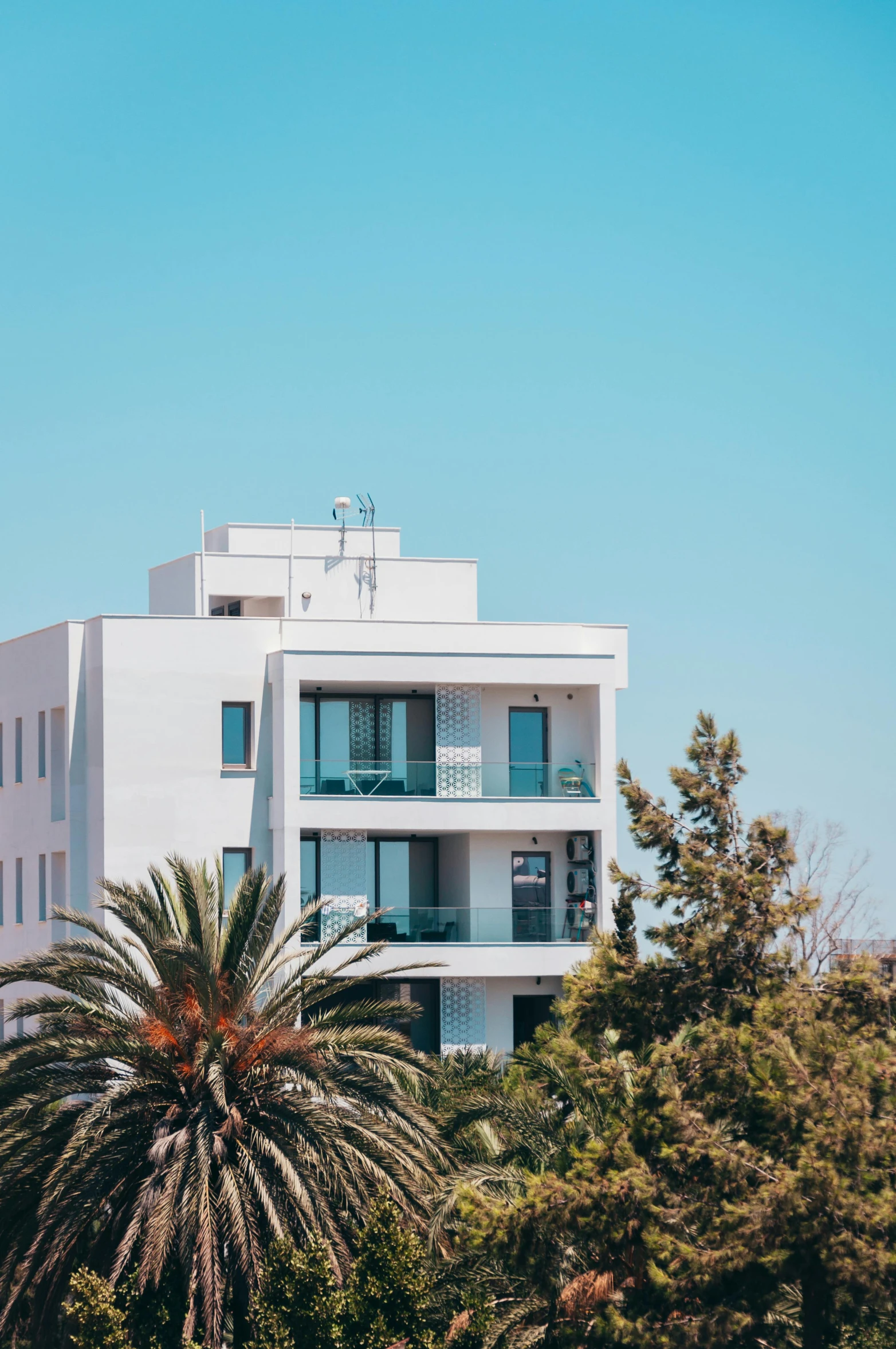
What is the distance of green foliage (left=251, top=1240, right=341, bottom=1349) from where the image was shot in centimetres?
2500

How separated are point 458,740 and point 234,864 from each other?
534 cm

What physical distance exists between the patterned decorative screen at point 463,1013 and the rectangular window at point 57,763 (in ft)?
28.9

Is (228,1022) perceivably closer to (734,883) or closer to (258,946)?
(258,946)

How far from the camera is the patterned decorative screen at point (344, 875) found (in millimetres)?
39844

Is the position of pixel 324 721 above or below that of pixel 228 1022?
above

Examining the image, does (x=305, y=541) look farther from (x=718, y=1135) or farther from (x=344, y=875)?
(x=718, y=1135)

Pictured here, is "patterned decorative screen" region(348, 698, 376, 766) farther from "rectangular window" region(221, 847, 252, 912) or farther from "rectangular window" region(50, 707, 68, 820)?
"rectangular window" region(50, 707, 68, 820)

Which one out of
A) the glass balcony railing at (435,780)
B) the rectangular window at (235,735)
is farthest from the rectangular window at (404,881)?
the rectangular window at (235,735)

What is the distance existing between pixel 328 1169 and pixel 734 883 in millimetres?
7275

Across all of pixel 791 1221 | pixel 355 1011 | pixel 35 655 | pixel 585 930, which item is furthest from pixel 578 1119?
pixel 35 655

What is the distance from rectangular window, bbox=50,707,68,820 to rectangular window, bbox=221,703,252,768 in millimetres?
3375

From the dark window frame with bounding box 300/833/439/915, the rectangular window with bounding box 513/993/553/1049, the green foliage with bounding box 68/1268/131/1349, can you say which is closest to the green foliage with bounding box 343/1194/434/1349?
the green foliage with bounding box 68/1268/131/1349

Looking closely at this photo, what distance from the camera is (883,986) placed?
76.8ft

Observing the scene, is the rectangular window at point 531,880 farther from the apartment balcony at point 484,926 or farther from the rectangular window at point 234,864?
the rectangular window at point 234,864
